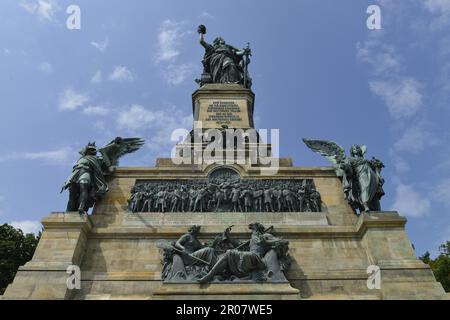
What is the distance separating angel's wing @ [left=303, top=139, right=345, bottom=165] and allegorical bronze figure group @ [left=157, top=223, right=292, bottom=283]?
492 centimetres

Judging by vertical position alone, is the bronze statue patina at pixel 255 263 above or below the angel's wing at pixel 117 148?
below

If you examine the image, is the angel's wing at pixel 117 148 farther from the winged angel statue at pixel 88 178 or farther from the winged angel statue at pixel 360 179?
the winged angel statue at pixel 360 179

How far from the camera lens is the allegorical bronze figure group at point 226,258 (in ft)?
36.1

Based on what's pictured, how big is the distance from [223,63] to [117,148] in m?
8.41

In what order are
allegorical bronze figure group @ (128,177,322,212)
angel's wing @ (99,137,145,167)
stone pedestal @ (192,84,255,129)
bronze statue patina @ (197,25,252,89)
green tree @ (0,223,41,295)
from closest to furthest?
allegorical bronze figure group @ (128,177,322,212) → angel's wing @ (99,137,145,167) → stone pedestal @ (192,84,255,129) → bronze statue patina @ (197,25,252,89) → green tree @ (0,223,41,295)

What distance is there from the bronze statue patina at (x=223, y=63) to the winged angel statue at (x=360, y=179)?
26.8 ft

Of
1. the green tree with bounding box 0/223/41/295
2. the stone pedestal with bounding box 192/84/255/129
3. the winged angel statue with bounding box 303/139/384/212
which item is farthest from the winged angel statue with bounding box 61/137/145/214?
the green tree with bounding box 0/223/41/295

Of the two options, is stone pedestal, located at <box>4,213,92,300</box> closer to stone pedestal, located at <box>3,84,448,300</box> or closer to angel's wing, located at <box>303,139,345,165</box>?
stone pedestal, located at <box>3,84,448,300</box>

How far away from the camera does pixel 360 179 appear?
1367 centimetres

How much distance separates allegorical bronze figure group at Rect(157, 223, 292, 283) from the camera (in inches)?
433

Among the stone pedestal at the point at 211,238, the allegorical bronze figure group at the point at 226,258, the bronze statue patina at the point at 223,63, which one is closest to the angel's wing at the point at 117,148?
the stone pedestal at the point at 211,238
